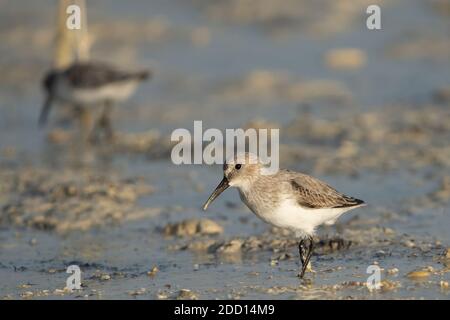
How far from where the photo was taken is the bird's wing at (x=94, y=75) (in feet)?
50.3

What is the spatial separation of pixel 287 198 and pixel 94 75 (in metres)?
7.78

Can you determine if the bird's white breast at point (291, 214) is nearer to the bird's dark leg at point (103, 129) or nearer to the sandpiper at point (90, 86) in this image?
the bird's dark leg at point (103, 129)

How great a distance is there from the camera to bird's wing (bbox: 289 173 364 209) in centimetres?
847

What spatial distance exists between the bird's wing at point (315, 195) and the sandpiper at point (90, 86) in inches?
269

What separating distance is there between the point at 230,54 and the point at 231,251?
9115mm

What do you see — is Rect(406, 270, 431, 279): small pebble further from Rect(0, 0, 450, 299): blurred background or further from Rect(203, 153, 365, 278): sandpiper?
Rect(203, 153, 365, 278): sandpiper

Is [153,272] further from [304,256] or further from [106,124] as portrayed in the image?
[106,124]

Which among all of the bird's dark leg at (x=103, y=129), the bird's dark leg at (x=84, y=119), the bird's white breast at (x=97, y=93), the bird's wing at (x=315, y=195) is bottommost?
the bird's wing at (x=315, y=195)

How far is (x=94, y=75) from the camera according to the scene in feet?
51.3

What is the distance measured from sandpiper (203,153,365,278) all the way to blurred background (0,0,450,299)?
427mm

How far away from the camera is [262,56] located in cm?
1775

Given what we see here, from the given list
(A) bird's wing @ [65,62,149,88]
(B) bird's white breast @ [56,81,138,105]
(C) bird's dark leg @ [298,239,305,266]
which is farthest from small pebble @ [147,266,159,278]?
(B) bird's white breast @ [56,81,138,105]

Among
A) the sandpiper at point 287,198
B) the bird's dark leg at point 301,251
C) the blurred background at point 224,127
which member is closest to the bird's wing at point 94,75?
the blurred background at point 224,127

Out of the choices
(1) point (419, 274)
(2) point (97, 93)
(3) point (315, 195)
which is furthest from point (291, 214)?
(2) point (97, 93)
